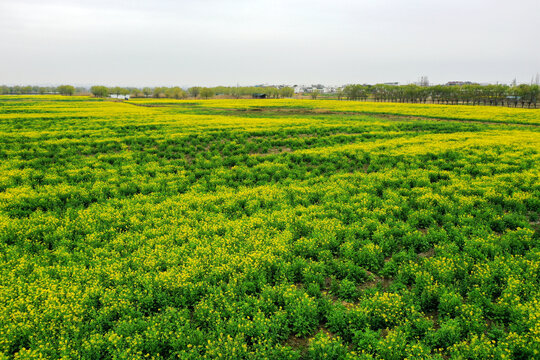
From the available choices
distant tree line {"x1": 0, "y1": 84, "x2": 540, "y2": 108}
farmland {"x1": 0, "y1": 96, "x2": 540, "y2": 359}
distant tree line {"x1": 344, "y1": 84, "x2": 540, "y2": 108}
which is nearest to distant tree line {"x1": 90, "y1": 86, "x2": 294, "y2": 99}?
distant tree line {"x1": 0, "y1": 84, "x2": 540, "y2": 108}

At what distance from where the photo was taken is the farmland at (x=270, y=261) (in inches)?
231

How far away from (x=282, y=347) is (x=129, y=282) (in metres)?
4.52

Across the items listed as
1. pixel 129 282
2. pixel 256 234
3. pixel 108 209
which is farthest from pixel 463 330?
pixel 108 209

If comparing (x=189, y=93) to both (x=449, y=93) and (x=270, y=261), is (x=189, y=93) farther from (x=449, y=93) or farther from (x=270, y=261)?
(x=270, y=261)

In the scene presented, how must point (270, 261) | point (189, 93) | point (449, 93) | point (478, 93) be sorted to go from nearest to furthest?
point (270, 261)
point (478, 93)
point (449, 93)
point (189, 93)

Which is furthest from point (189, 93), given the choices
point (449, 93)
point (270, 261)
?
point (270, 261)

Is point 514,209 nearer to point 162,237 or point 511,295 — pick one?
point 511,295

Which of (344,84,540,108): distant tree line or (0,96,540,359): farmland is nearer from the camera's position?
(0,96,540,359): farmland

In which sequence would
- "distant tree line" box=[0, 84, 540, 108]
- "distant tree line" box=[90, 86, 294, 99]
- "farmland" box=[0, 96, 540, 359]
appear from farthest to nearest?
"distant tree line" box=[90, 86, 294, 99]
"distant tree line" box=[0, 84, 540, 108]
"farmland" box=[0, 96, 540, 359]

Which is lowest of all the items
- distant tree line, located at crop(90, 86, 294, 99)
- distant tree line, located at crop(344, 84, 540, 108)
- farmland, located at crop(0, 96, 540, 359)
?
farmland, located at crop(0, 96, 540, 359)

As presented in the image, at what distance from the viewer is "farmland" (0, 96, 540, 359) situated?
586cm

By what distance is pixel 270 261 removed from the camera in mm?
8305

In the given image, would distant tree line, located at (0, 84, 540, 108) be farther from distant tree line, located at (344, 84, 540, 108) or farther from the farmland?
the farmland

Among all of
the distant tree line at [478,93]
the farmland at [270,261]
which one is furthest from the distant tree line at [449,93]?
the farmland at [270,261]
